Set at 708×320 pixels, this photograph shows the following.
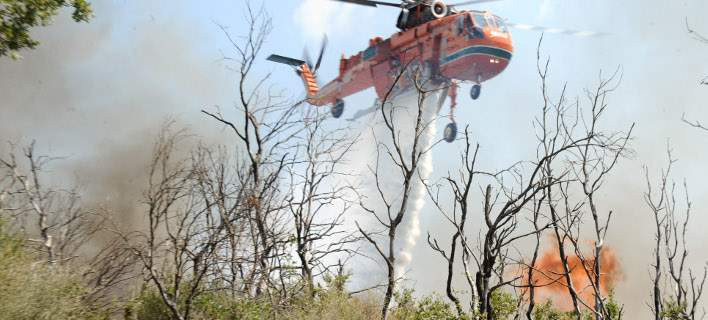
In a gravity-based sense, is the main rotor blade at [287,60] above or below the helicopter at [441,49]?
above

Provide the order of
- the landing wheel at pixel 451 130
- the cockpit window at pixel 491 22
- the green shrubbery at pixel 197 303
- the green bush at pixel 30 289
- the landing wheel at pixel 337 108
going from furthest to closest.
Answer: the landing wheel at pixel 337 108 < the landing wheel at pixel 451 130 < the cockpit window at pixel 491 22 < the green shrubbery at pixel 197 303 < the green bush at pixel 30 289

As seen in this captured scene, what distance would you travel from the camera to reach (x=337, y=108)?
158 ft

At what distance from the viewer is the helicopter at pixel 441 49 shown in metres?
37.8

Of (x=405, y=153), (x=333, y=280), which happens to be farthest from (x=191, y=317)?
(x=405, y=153)

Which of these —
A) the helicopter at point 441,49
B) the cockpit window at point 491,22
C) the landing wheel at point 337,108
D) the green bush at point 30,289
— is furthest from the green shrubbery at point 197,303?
the landing wheel at point 337,108

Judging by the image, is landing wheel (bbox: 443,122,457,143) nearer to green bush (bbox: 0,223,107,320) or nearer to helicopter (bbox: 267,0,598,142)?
helicopter (bbox: 267,0,598,142)

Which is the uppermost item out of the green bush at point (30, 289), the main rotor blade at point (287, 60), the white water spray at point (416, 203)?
the main rotor blade at point (287, 60)

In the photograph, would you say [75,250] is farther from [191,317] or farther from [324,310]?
[324,310]

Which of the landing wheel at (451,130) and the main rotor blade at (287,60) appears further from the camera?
the main rotor blade at (287,60)

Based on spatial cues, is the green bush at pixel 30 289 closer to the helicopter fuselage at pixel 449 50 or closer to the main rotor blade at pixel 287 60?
the helicopter fuselage at pixel 449 50

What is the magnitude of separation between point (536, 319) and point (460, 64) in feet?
82.6

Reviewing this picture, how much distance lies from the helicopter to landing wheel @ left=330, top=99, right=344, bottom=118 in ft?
11.9

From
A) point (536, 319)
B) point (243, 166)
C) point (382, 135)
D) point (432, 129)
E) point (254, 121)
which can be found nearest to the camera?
point (536, 319)

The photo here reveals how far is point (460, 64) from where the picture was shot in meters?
38.4
